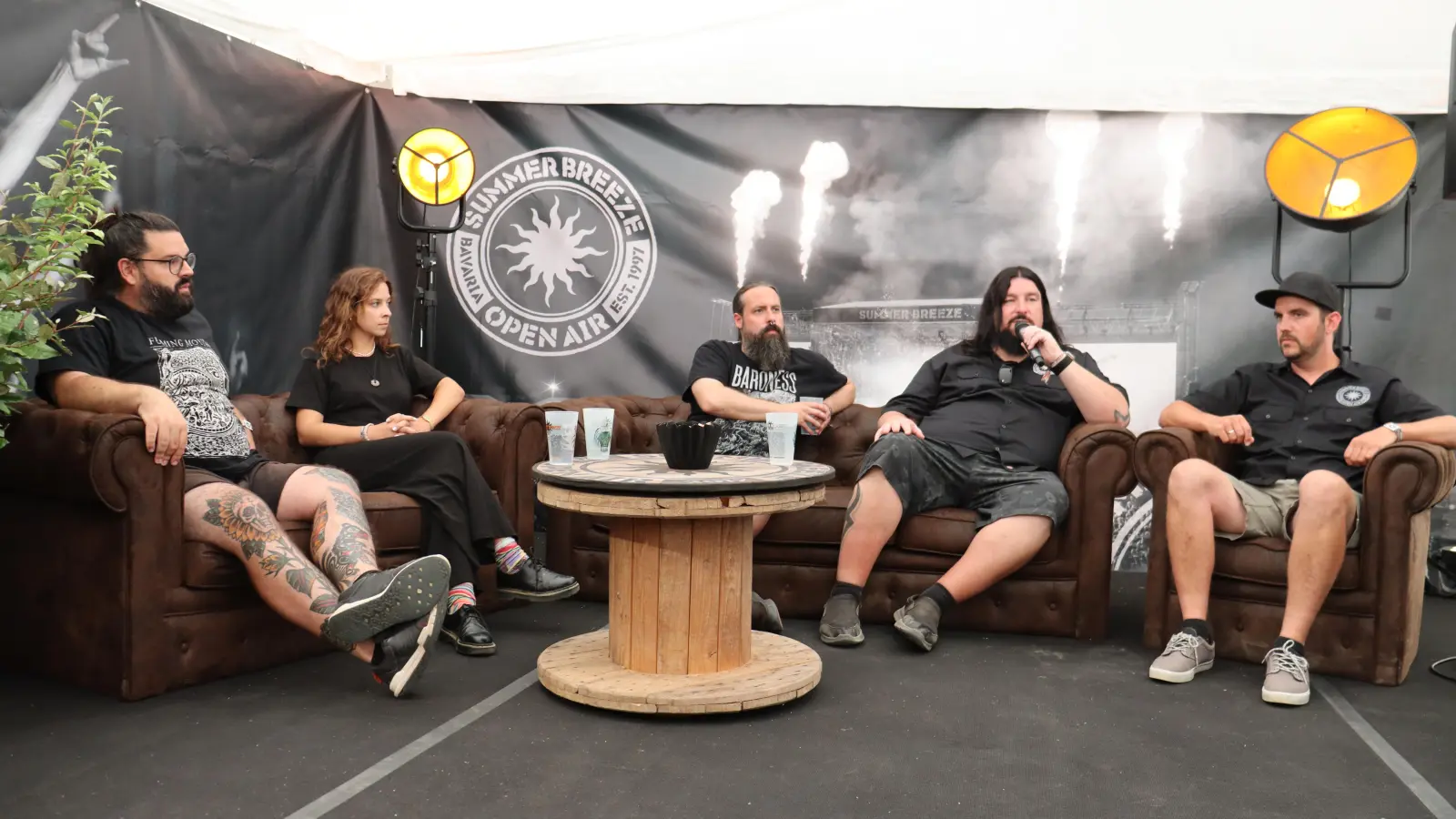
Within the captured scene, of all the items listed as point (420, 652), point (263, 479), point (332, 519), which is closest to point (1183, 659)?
point (420, 652)

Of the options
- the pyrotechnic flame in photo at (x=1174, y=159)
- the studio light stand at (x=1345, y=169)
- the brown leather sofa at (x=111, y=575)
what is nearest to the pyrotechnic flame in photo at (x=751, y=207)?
the pyrotechnic flame in photo at (x=1174, y=159)

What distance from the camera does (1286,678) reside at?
2.56m

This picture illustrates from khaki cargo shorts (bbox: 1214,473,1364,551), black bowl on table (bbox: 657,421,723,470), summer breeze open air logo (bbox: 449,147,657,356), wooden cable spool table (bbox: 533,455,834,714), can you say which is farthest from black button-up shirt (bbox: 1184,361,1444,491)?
summer breeze open air logo (bbox: 449,147,657,356)

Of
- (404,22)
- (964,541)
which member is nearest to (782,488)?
(964,541)

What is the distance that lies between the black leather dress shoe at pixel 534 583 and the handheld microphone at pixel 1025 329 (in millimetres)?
1673

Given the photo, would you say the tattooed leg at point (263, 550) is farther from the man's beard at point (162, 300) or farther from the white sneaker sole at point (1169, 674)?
the white sneaker sole at point (1169, 674)

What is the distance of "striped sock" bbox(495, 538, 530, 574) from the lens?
3131mm

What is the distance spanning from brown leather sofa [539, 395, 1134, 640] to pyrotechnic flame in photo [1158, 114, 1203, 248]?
144 centimetres

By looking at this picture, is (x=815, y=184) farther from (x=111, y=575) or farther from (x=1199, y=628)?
(x=111, y=575)

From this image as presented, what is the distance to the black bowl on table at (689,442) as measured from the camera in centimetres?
260

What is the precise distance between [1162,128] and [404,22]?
10.4 ft

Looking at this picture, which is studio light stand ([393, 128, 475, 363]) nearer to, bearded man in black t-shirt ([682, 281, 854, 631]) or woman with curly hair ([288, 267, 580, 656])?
woman with curly hair ([288, 267, 580, 656])

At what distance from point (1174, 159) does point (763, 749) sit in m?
3.19

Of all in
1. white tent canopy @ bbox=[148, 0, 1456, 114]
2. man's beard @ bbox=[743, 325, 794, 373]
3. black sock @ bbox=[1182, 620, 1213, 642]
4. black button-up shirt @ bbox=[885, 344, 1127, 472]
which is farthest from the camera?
white tent canopy @ bbox=[148, 0, 1456, 114]
